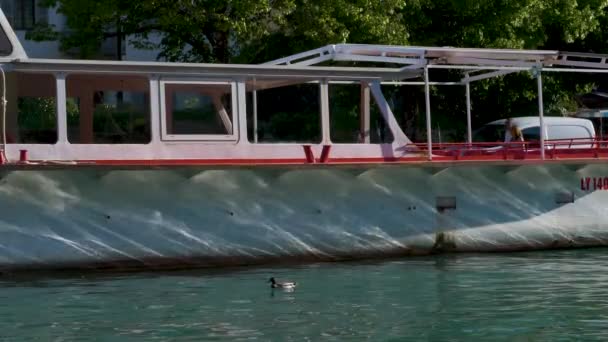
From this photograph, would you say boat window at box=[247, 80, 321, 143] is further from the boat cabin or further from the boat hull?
the boat hull

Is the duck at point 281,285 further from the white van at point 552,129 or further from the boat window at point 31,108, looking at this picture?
the white van at point 552,129

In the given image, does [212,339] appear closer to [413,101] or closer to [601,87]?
[413,101]

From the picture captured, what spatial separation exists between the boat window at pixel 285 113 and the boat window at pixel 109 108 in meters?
1.53

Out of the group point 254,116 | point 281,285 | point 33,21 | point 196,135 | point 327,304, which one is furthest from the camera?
point 33,21

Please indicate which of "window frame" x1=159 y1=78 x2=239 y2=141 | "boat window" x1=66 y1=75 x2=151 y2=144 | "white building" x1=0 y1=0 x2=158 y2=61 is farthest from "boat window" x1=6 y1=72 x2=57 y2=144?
A: "white building" x1=0 y1=0 x2=158 y2=61

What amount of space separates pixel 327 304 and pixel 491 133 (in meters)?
13.8

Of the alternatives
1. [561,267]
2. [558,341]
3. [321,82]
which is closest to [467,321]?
[558,341]

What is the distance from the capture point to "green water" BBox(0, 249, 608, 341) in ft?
43.5

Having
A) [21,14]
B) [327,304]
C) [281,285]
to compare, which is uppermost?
[21,14]

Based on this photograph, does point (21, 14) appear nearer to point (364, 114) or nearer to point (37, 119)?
point (364, 114)

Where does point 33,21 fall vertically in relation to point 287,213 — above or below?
above

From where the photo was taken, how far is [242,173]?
1769 centimetres

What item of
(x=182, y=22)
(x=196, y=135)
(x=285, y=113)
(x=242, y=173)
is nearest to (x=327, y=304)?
(x=242, y=173)

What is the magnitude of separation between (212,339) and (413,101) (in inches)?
706
